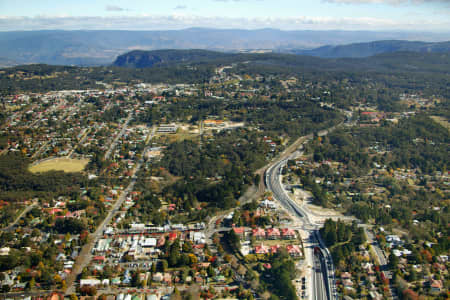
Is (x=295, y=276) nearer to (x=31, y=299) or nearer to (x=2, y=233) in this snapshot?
(x=31, y=299)

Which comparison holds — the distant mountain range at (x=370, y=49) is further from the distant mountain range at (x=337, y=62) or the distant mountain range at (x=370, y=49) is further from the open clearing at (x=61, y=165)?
the open clearing at (x=61, y=165)

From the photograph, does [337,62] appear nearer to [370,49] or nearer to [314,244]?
[370,49]

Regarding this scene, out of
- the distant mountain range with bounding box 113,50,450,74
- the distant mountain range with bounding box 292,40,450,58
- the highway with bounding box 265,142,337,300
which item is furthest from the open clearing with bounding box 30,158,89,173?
the distant mountain range with bounding box 292,40,450,58

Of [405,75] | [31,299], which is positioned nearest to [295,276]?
[31,299]

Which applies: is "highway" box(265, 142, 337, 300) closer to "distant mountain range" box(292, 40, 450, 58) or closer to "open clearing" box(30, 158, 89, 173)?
"open clearing" box(30, 158, 89, 173)

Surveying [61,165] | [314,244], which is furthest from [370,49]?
[314,244]

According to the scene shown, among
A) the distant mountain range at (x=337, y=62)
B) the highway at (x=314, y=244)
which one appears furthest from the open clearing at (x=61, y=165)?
the distant mountain range at (x=337, y=62)
